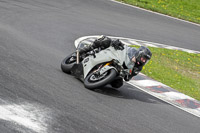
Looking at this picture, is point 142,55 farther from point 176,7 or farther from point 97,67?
point 176,7

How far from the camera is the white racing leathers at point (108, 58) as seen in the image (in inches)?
338

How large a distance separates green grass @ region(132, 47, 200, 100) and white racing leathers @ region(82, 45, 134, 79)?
3045mm

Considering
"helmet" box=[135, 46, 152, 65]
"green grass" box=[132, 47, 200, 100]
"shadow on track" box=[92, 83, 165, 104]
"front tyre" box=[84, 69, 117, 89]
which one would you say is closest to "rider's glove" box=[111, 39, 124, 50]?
"helmet" box=[135, 46, 152, 65]

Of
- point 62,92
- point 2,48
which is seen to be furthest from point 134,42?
point 62,92

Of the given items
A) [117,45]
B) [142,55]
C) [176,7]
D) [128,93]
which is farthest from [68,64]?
[176,7]

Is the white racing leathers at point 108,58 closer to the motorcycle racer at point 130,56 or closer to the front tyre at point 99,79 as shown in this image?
the motorcycle racer at point 130,56

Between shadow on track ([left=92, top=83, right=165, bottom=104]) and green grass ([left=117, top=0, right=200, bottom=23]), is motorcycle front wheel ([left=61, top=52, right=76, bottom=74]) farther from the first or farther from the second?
green grass ([left=117, top=0, right=200, bottom=23])

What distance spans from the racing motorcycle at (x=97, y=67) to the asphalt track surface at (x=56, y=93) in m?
0.20

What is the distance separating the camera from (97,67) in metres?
8.77

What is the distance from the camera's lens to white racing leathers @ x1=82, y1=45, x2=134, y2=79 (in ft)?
28.1

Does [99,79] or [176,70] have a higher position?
[99,79]

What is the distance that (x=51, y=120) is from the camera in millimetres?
5801

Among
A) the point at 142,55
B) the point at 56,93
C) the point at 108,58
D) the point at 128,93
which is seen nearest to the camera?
the point at 56,93

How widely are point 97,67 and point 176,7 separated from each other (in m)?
16.2
